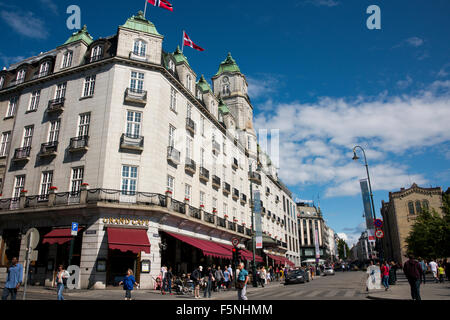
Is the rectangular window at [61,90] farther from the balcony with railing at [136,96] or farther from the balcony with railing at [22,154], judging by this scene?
the balcony with railing at [136,96]

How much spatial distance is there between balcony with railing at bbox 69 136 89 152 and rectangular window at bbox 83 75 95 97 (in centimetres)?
386

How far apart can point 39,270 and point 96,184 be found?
24.9 feet

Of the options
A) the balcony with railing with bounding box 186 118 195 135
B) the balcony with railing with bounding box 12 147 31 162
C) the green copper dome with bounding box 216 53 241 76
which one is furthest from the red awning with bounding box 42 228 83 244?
the green copper dome with bounding box 216 53 241 76

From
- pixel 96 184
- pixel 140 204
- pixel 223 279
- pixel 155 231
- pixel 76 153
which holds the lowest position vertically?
pixel 223 279

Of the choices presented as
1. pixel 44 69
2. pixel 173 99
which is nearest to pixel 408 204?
pixel 173 99

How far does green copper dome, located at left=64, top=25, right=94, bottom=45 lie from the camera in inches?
1078

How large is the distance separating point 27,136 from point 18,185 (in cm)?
433

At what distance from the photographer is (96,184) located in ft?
71.4

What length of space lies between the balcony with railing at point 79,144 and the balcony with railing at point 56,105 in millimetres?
3633

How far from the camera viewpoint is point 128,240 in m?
20.1

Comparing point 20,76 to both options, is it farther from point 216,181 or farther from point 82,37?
point 216,181
